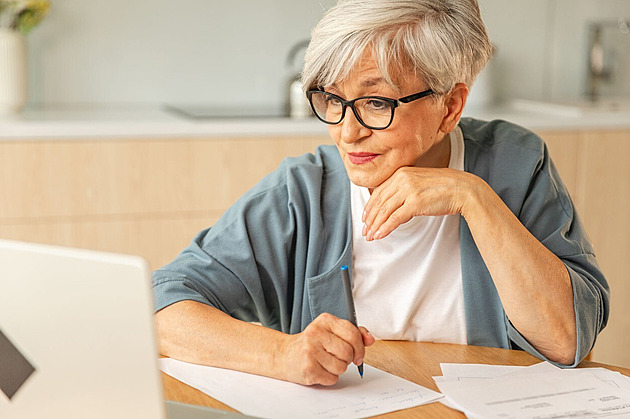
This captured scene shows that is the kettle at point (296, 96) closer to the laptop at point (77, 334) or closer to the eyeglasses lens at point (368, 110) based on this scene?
the eyeglasses lens at point (368, 110)

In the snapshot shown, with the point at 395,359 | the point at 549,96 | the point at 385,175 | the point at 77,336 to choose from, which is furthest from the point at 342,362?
the point at 549,96

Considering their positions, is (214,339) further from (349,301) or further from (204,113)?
(204,113)

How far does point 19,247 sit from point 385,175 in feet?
2.74

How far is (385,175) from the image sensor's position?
1483 millimetres

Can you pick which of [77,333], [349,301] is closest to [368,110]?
[349,301]

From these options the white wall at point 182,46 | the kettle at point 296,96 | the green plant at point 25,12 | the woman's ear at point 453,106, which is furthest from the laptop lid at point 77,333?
the white wall at point 182,46

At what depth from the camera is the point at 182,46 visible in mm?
3270

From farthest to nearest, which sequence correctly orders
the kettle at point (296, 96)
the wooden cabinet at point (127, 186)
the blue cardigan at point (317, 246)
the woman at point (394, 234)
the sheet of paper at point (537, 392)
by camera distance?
the kettle at point (296, 96) → the wooden cabinet at point (127, 186) → the blue cardigan at point (317, 246) → the woman at point (394, 234) → the sheet of paper at point (537, 392)

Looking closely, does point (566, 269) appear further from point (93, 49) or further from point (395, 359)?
point (93, 49)

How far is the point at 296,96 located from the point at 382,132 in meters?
1.66

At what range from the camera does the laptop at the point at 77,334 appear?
2.37ft

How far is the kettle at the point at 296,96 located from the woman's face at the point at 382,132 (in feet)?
5.02

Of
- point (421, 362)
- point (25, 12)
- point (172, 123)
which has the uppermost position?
point (25, 12)

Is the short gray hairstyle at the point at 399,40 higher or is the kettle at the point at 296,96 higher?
the short gray hairstyle at the point at 399,40
